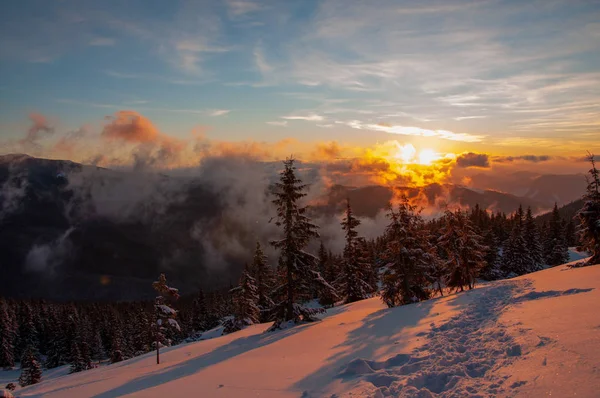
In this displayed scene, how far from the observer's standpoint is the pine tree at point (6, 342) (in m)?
83.8

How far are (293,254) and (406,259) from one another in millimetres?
10534

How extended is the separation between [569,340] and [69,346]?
103474 mm

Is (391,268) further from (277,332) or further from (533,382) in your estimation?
(533,382)

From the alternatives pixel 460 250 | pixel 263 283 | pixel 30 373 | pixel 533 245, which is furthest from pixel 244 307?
pixel 533 245

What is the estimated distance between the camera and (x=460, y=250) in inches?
1422

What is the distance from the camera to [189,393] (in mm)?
12945

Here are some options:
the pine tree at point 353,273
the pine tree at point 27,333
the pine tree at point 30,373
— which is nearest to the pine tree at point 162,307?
the pine tree at point 353,273

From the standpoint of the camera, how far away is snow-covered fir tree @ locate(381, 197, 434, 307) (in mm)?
31359

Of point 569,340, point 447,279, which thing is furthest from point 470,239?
point 569,340

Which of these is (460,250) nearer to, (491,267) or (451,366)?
(451,366)

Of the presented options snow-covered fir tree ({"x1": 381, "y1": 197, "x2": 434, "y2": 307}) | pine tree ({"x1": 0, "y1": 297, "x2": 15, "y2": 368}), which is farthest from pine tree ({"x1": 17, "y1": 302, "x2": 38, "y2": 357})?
snow-covered fir tree ({"x1": 381, "y1": 197, "x2": 434, "y2": 307})

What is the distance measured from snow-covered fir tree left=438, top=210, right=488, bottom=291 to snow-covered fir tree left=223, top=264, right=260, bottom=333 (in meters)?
25.3

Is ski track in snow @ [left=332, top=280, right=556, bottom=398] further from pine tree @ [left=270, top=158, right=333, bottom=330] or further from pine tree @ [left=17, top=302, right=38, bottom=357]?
pine tree @ [left=17, top=302, right=38, bottom=357]

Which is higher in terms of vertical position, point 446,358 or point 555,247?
point 446,358
